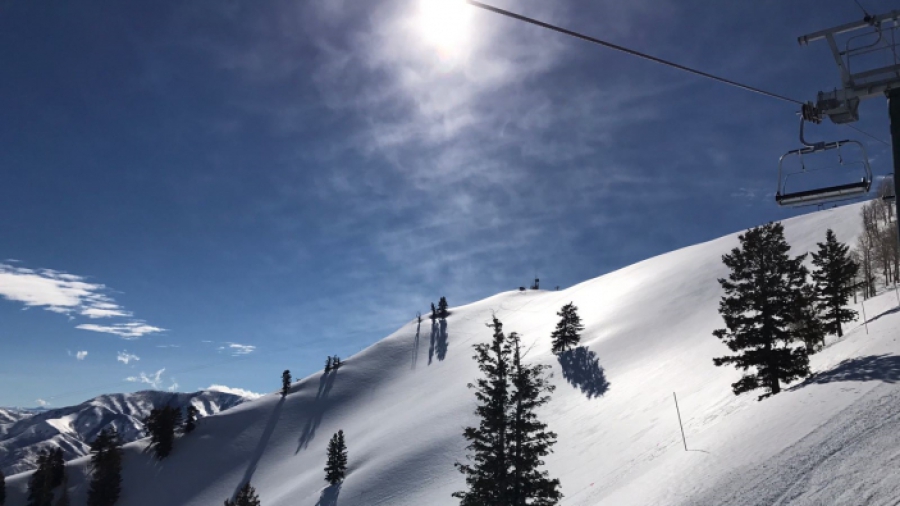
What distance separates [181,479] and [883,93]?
357 feet

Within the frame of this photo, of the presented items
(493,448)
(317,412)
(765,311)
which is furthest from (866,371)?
(317,412)

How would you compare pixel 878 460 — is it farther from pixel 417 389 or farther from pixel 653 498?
pixel 417 389

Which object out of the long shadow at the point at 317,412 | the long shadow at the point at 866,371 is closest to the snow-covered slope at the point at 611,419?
the long shadow at the point at 866,371

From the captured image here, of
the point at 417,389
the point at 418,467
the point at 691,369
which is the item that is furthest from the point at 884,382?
the point at 417,389

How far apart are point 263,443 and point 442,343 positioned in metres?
48.8

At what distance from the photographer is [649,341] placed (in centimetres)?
6531

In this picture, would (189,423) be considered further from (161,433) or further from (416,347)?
(416,347)

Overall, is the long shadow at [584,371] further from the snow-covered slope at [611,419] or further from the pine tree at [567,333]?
the pine tree at [567,333]

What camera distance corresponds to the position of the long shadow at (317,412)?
95375 mm

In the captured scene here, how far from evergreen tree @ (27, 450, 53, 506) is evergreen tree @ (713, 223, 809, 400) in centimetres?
11473

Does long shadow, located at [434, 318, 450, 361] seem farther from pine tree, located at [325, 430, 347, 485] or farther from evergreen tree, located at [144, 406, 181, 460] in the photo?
evergreen tree, located at [144, 406, 181, 460]

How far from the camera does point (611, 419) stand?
45.2m

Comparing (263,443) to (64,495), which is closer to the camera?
(64,495)

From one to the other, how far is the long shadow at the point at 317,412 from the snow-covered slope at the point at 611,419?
451 millimetres
